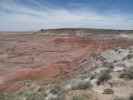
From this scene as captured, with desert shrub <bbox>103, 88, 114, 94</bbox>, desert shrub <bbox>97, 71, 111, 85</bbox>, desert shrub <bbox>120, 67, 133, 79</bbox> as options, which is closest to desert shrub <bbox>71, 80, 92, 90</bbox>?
desert shrub <bbox>97, 71, 111, 85</bbox>

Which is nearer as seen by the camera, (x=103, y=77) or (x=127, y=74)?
(x=103, y=77)

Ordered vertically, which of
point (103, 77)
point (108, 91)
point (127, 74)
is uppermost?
point (127, 74)

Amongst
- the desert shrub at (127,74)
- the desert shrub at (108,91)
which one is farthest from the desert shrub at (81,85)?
the desert shrub at (127,74)

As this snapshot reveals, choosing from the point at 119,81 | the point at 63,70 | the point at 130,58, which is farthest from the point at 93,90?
the point at 63,70

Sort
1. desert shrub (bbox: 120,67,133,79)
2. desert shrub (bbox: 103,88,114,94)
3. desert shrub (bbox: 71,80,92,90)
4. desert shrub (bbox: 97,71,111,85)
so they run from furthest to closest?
desert shrub (bbox: 120,67,133,79) < desert shrub (bbox: 97,71,111,85) < desert shrub (bbox: 71,80,92,90) < desert shrub (bbox: 103,88,114,94)

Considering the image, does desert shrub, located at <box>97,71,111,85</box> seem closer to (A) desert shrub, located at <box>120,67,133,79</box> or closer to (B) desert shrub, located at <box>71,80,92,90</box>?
(B) desert shrub, located at <box>71,80,92,90</box>

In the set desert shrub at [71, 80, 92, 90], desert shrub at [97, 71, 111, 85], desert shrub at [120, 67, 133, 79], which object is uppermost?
desert shrub at [120, 67, 133, 79]

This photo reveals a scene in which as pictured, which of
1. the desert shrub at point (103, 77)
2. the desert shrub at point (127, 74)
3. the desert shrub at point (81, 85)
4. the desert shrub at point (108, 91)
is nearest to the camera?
the desert shrub at point (108, 91)

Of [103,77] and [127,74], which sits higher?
[127,74]

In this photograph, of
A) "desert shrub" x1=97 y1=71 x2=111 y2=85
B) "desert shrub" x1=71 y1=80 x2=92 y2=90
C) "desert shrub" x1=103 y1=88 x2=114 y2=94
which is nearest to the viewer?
"desert shrub" x1=103 y1=88 x2=114 y2=94

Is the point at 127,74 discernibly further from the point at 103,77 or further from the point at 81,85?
the point at 81,85

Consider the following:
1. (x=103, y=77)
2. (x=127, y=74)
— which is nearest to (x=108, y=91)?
(x=103, y=77)

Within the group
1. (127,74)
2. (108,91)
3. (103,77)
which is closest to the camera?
(108,91)

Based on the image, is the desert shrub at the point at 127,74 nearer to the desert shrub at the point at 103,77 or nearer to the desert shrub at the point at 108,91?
the desert shrub at the point at 103,77
